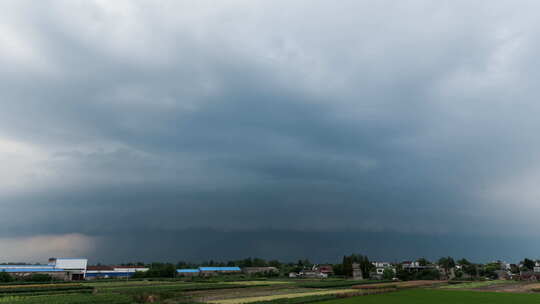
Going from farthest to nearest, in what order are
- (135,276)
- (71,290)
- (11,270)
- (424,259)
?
(424,259) → (135,276) → (11,270) → (71,290)

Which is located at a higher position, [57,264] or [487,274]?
[57,264]

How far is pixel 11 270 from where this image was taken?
112875mm

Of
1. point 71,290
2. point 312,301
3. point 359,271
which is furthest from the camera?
point 359,271

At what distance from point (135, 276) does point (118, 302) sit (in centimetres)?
→ 9975

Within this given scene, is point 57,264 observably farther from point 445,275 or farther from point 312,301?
point 445,275

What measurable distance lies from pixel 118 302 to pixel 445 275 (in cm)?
15607

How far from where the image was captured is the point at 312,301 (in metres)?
54.7

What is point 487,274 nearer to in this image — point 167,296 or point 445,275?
point 445,275

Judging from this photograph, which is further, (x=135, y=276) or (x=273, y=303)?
(x=135, y=276)

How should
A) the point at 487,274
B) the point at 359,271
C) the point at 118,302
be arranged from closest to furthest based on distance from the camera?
the point at 118,302 < the point at 359,271 < the point at 487,274

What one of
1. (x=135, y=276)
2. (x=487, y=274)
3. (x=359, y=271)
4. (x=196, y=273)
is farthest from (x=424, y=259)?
(x=135, y=276)

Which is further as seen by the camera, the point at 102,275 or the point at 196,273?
the point at 196,273

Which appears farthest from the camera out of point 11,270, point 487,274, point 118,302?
point 487,274

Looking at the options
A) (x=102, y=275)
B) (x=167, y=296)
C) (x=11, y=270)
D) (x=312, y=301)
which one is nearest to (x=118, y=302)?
(x=167, y=296)
